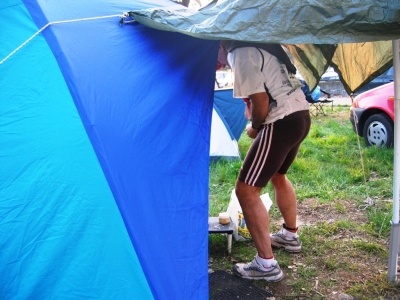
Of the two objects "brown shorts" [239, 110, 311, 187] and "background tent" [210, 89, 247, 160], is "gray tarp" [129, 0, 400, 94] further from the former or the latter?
"background tent" [210, 89, 247, 160]

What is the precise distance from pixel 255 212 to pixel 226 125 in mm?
3255

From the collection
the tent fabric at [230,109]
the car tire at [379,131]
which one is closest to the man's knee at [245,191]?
the tent fabric at [230,109]

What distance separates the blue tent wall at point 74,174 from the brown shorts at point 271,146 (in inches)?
34.6

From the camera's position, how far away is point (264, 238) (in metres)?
2.93

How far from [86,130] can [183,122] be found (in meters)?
0.71

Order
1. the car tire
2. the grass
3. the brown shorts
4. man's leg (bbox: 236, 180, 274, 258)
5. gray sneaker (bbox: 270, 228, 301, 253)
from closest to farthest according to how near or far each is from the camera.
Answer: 1. the brown shorts
2. man's leg (bbox: 236, 180, 274, 258)
3. the grass
4. gray sneaker (bbox: 270, 228, 301, 253)
5. the car tire

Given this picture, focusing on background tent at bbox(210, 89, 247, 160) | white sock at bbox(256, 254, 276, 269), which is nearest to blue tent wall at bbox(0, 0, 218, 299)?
white sock at bbox(256, 254, 276, 269)

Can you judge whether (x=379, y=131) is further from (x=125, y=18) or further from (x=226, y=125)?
(x=125, y=18)

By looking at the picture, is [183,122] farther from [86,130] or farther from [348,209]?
[348,209]

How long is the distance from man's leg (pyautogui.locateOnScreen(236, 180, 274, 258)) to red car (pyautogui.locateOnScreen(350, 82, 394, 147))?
146 inches

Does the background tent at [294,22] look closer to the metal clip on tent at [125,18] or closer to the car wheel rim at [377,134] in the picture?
the metal clip on tent at [125,18]

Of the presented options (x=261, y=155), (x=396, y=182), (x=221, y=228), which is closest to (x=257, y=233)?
(x=221, y=228)

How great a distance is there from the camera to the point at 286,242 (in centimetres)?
343

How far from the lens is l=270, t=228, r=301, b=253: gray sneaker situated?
3412mm
